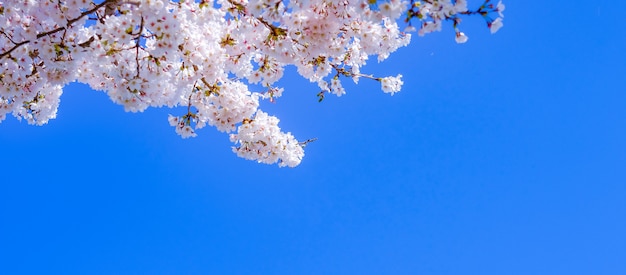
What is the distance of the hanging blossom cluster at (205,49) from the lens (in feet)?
20.3

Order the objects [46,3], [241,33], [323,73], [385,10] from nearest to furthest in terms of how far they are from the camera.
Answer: [385,10], [46,3], [241,33], [323,73]

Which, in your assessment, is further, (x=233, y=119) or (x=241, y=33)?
(x=233, y=119)

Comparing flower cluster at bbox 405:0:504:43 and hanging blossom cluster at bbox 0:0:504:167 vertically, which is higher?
hanging blossom cluster at bbox 0:0:504:167

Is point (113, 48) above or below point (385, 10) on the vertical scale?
above

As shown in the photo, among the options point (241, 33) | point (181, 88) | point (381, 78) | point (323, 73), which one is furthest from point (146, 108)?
point (381, 78)

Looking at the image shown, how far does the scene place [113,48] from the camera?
6758mm

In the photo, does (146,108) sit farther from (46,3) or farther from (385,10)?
Result: (385,10)

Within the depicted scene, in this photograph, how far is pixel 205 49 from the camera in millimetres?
7230

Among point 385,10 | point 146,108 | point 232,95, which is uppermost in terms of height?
point 232,95

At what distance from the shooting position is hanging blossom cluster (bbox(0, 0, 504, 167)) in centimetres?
618

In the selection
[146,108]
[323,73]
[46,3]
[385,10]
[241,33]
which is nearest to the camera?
[385,10]

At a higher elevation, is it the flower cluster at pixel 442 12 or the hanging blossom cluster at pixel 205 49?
the hanging blossom cluster at pixel 205 49

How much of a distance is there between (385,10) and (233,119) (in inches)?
153

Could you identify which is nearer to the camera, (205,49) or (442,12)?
(442,12)
